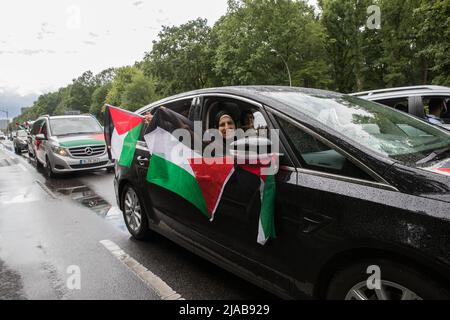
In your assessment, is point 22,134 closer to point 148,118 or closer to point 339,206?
point 148,118

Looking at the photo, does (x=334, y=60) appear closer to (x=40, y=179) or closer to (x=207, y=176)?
(x=40, y=179)

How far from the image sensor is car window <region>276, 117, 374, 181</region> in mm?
2172

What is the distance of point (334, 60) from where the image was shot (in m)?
38.3

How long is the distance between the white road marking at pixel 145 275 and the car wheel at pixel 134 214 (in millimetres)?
286

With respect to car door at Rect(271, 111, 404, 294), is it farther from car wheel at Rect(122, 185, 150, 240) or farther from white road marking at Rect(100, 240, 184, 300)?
car wheel at Rect(122, 185, 150, 240)

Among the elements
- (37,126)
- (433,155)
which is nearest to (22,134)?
(37,126)

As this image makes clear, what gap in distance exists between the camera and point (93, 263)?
3.92 m

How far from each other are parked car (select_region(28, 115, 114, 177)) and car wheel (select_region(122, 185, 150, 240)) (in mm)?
5936

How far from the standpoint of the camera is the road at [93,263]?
10.7 ft

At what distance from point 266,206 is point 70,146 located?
873cm

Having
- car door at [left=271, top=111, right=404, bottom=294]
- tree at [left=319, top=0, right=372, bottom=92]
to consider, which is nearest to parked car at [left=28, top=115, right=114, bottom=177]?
car door at [left=271, top=111, right=404, bottom=294]

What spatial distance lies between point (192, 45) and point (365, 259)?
47.0 m

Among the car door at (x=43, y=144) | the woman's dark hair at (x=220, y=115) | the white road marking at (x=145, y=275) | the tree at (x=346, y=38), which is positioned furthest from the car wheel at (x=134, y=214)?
the tree at (x=346, y=38)
